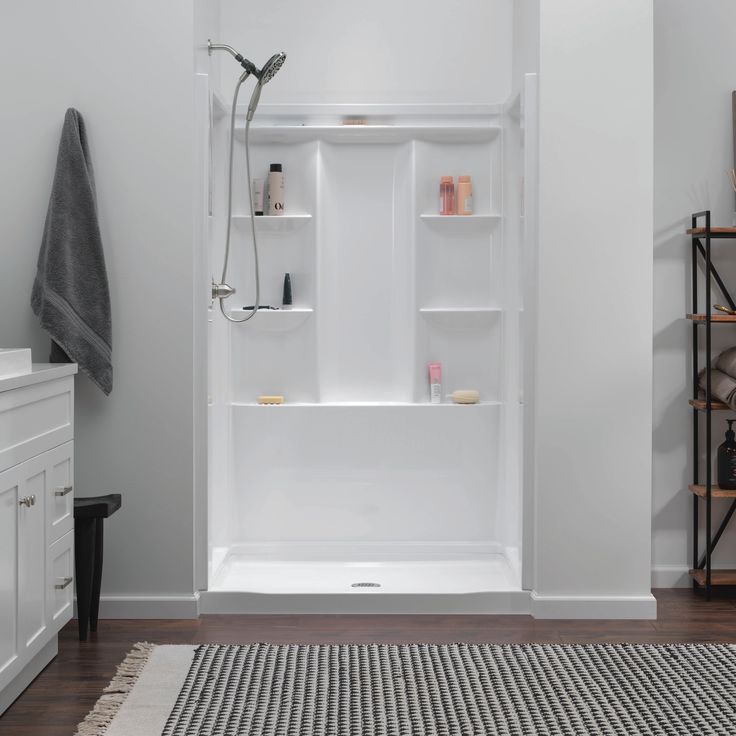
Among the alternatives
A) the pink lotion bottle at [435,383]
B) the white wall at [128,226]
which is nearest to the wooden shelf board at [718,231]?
the pink lotion bottle at [435,383]

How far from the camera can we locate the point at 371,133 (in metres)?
3.68

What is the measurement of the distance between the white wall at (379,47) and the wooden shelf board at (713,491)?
1.74 meters

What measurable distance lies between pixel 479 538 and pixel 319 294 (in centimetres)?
122

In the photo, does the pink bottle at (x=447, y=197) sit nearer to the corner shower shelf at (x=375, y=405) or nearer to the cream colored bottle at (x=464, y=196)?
the cream colored bottle at (x=464, y=196)

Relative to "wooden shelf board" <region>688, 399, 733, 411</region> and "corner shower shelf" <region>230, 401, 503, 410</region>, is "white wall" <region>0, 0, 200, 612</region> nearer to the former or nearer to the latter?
"corner shower shelf" <region>230, 401, 503, 410</region>

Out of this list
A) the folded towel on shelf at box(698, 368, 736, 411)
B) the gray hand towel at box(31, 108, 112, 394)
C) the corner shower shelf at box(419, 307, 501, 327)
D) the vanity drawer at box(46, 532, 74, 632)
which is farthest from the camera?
the corner shower shelf at box(419, 307, 501, 327)

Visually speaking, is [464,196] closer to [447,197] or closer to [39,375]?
[447,197]

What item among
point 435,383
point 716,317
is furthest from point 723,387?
point 435,383

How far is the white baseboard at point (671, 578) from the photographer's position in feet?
11.9

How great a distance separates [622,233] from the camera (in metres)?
3.17

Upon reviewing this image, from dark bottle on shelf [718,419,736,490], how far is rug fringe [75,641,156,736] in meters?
2.15

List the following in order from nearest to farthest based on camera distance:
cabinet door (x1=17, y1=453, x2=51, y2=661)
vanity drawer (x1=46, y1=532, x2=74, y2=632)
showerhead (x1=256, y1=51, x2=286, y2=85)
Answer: cabinet door (x1=17, y1=453, x2=51, y2=661)
vanity drawer (x1=46, y1=532, x2=74, y2=632)
showerhead (x1=256, y1=51, x2=286, y2=85)

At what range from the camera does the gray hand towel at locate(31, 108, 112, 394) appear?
2.98 meters

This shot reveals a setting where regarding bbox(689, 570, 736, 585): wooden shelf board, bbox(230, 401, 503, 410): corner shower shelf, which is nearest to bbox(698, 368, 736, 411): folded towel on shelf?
bbox(689, 570, 736, 585): wooden shelf board
